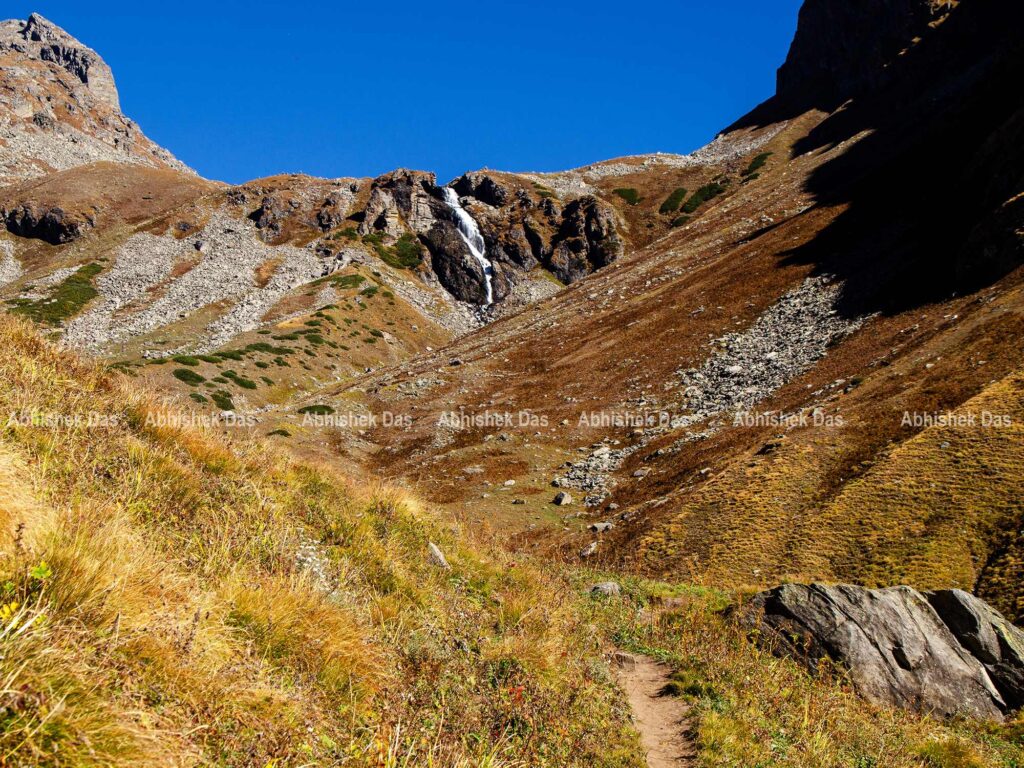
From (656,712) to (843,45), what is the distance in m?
167

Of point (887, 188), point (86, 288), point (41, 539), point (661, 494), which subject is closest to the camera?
point (41, 539)

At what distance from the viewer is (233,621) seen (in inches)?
162

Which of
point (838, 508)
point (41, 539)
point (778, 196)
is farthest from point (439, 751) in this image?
point (778, 196)

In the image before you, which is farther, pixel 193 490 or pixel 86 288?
pixel 86 288

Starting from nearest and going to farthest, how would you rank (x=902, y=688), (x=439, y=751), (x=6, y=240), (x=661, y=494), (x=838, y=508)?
(x=439, y=751) < (x=902, y=688) < (x=838, y=508) < (x=661, y=494) < (x=6, y=240)

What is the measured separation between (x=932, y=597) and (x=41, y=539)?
13941 millimetres

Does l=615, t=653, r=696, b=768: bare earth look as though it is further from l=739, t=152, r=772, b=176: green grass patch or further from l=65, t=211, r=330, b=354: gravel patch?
l=739, t=152, r=772, b=176: green grass patch

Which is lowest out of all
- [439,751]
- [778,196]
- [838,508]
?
[838,508]

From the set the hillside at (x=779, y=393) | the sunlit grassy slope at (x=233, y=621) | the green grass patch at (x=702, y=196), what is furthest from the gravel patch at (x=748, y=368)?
the green grass patch at (x=702, y=196)

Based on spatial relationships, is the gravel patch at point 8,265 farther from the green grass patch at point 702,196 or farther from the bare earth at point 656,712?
the green grass patch at point 702,196

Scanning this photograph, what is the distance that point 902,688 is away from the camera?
9.15m

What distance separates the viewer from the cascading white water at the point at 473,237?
322 feet

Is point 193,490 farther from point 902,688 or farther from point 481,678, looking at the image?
point 902,688

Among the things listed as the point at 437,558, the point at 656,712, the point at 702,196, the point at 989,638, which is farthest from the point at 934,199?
the point at 702,196
